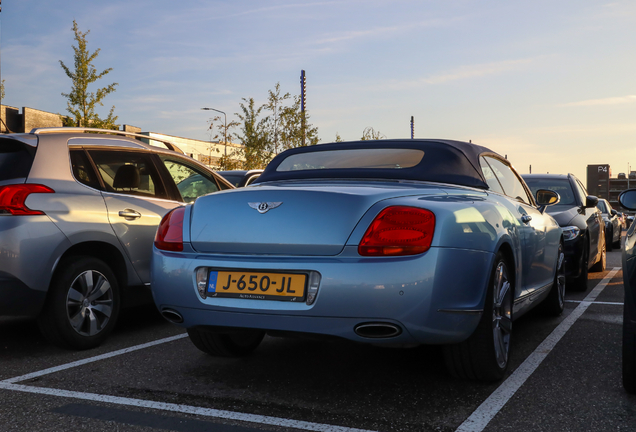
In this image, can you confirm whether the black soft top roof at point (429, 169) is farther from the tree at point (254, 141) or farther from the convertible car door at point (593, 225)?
the tree at point (254, 141)

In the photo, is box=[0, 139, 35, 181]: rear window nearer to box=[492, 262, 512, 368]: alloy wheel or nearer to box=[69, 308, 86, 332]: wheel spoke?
box=[69, 308, 86, 332]: wheel spoke

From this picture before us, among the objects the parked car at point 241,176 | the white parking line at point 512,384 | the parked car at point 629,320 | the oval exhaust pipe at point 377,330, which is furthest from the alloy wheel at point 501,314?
the parked car at point 241,176

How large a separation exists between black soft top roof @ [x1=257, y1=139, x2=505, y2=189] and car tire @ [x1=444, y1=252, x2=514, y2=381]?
2.18 ft

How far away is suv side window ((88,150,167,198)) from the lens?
5176 millimetres

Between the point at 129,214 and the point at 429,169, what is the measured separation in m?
2.51

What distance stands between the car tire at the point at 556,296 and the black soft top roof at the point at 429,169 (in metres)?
1.80

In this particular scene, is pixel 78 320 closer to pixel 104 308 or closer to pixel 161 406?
pixel 104 308

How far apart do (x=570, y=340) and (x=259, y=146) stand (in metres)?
27.5

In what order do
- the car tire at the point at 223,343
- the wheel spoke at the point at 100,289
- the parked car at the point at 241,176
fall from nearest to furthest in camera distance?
1. the car tire at the point at 223,343
2. the wheel spoke at the point at 100,289
3. the parked car at the point at 241,176

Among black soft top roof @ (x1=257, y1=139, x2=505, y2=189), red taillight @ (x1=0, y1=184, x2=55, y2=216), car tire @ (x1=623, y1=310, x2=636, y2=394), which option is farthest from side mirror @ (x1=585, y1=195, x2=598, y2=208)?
red taillight @ (x1=0, y1=184, x2=55, y2=216)

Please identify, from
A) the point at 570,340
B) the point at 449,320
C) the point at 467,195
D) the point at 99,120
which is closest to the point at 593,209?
the point at 570,340

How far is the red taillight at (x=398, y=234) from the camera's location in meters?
3.10

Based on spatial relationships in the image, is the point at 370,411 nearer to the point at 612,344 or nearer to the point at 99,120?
the point at 612,344

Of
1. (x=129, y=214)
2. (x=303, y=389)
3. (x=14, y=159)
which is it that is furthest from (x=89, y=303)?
(x=303, y=389)
